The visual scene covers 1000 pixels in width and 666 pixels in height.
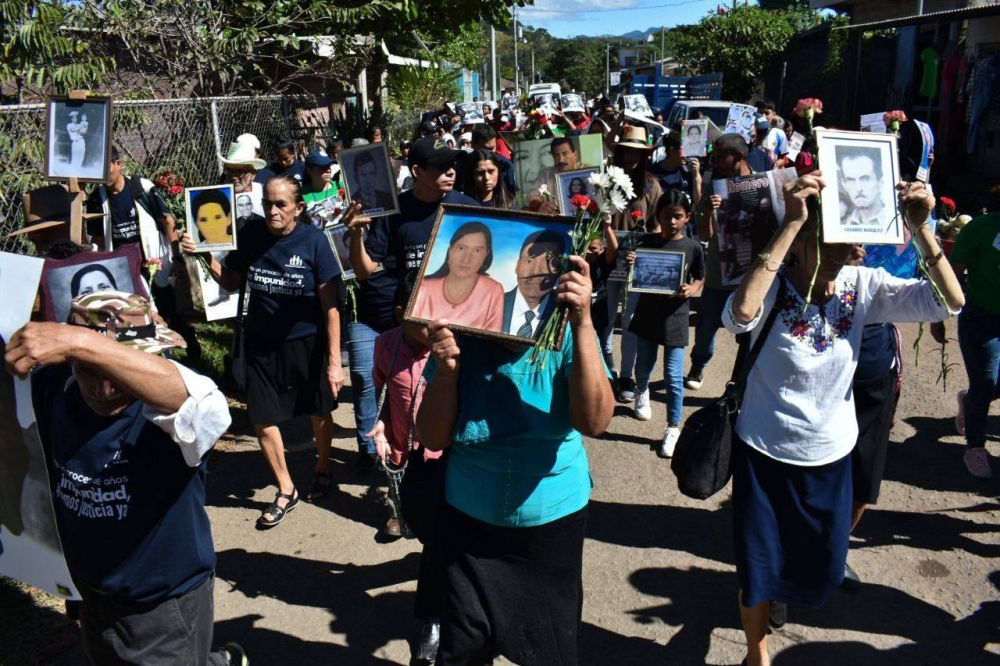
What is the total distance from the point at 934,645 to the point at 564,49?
110 m

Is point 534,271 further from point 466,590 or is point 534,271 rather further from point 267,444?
point 267,444

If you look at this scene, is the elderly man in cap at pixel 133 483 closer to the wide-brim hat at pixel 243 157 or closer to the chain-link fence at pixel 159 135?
the chain-link fence at pixel 159 135

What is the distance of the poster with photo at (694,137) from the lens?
10172mm

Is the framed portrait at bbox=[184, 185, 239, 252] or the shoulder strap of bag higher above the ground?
the framed portrait at bbox=[184, 185, 239, 252]

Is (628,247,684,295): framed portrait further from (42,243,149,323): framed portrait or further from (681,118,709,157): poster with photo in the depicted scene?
(681,118,709,157): poster with photo

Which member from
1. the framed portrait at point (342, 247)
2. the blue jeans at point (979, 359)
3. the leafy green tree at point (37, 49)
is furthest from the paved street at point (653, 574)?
the leafy green tree at point (37, 49)

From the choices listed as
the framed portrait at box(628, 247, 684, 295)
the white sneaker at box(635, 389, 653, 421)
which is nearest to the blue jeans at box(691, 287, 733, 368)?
the framed portrait at box(628, 247, 684, 295)

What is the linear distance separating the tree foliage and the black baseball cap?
85.8ft

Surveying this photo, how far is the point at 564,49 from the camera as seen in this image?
106375mm

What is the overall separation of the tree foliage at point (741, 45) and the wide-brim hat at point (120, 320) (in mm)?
28709

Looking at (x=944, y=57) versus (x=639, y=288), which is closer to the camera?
(x=639, y=288)

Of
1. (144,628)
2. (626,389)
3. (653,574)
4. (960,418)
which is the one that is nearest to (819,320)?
(653,574)

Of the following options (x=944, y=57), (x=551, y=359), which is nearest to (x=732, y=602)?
(x=551, y=359)

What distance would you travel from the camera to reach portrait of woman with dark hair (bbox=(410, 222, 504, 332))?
246 centimetres
